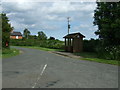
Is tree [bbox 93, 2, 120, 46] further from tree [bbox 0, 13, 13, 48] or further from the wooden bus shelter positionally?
tree [bbox 0, 13, 13, 48]

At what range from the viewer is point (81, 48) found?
94.3ft

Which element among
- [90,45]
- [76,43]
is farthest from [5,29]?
[90,45]

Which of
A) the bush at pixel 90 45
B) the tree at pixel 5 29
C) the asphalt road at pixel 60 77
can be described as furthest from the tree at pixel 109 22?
the tree at pixel 5 29

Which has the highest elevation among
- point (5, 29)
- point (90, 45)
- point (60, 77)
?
point (5, 29)

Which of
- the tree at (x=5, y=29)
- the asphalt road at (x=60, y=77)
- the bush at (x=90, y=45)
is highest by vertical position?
the tree at (x=5, y=29)

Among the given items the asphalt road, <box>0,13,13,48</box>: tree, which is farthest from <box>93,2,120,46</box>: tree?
<box>0,13,13,48</box>: tree

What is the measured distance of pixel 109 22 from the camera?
829 inches

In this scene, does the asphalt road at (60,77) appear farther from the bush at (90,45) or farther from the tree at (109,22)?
the bush at (90,45)

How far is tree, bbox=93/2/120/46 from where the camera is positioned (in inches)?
776

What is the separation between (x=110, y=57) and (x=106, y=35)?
592 cm

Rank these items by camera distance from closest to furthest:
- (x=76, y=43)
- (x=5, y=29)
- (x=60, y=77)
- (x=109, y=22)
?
(x=60, y=77)
(x=109, y=22)
(x=5, y=29)
(x=76, y=43)

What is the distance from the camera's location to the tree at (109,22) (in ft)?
64.7

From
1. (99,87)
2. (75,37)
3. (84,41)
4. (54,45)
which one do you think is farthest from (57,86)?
(54,45)

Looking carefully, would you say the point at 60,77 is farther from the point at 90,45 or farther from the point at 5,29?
the point at 90,45
